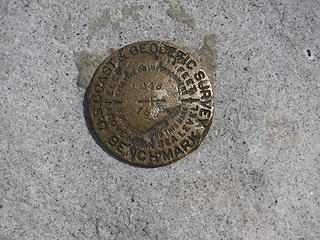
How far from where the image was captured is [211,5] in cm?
237

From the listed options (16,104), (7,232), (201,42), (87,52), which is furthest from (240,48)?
(7,232)

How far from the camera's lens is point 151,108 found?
7.32 feet

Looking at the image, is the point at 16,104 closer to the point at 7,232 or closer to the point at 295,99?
the point at 7,232

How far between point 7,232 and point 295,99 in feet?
7.40

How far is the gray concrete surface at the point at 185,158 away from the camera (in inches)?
89.8

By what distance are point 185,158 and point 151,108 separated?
430mm

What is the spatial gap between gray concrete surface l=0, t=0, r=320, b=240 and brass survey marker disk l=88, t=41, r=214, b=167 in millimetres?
115

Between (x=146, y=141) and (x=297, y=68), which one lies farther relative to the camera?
(x=297, y=68)

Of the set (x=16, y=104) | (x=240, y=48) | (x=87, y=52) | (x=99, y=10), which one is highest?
(x=240, y=48)

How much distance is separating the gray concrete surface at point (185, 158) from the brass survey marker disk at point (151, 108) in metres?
0.12

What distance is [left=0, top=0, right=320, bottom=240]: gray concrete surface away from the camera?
2281 mm

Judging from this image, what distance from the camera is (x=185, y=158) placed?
2307mm

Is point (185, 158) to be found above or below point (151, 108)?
below

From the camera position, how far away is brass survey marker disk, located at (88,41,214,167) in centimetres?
223
